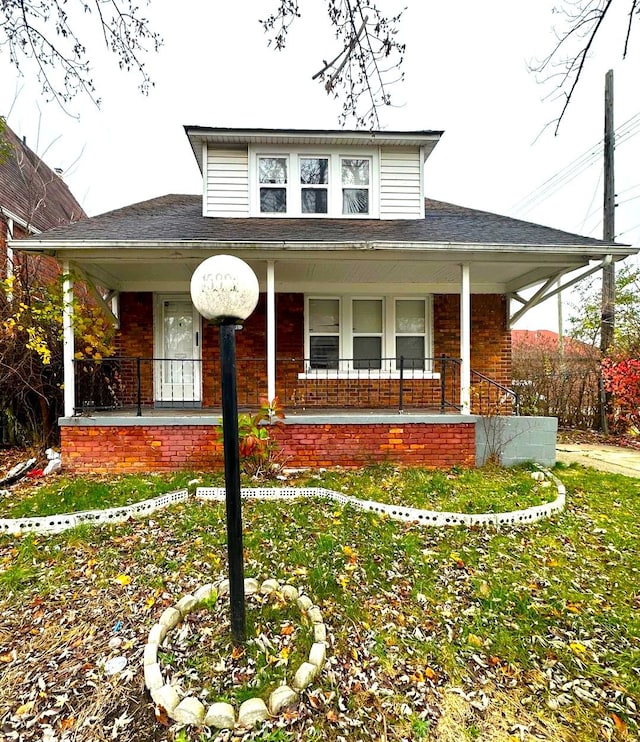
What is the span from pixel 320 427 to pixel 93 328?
13.0 feet

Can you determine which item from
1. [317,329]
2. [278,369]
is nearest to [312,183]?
[317,329]

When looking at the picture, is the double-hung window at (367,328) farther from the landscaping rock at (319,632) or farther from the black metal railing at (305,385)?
the landscaping rock at (319,632)

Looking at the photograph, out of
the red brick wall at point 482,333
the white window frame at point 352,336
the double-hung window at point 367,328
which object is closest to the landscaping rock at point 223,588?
the white window frame at point 352,336

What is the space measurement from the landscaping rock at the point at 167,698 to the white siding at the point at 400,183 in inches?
301

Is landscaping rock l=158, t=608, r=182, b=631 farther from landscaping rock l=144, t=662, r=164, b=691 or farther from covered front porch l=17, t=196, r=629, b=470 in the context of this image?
covered front porch l=17, t=196, r=629, b=470

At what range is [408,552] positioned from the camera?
3490 mm

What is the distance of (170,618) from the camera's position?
2510mm

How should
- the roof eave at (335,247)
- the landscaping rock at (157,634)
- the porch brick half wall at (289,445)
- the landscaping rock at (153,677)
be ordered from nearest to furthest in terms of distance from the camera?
the landscaping rock at (153,677) → the landscaping rock at (157,634) → the roof eave at (335,247) → the porch brick half wall at (289,445)

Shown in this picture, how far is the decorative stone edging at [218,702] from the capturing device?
1909mm

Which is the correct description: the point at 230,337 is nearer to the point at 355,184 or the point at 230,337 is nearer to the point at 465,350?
the point at 465,350

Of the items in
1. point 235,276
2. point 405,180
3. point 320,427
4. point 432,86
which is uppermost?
point 405,180

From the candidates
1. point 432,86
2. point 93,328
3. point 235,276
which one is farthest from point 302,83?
point 93,328

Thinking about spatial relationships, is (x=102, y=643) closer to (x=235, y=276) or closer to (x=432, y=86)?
(x=235, y=276)

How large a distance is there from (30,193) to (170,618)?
1169 centimetres
